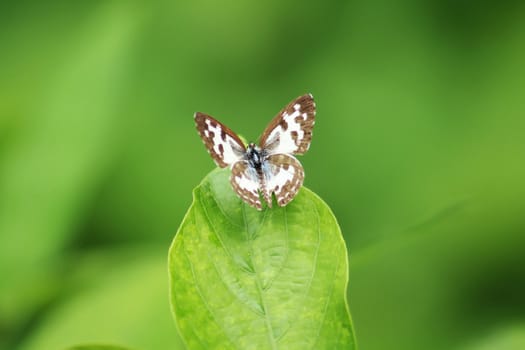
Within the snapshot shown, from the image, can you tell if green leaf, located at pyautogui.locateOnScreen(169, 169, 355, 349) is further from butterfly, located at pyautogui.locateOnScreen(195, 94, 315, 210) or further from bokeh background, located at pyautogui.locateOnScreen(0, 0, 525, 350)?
bokeh background, located at pyautogui.locateOnScreen(0, 0, 525, 350)

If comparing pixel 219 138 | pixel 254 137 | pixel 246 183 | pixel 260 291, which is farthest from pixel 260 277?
pixel 254 137

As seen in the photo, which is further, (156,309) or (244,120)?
(244,120)

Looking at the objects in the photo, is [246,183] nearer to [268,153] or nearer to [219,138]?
[219,138]

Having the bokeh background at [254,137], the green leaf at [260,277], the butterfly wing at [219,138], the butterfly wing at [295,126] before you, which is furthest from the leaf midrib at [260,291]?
the bokeh background at [254,137]

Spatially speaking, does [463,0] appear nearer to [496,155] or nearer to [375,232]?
[496,155]

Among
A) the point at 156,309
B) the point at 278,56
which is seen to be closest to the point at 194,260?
the point at 156,309

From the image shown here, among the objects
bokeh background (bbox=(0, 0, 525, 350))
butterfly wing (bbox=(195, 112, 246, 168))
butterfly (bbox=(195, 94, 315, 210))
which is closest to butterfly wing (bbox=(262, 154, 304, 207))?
butterfly (bbox=(195, 94, 315, 210))
